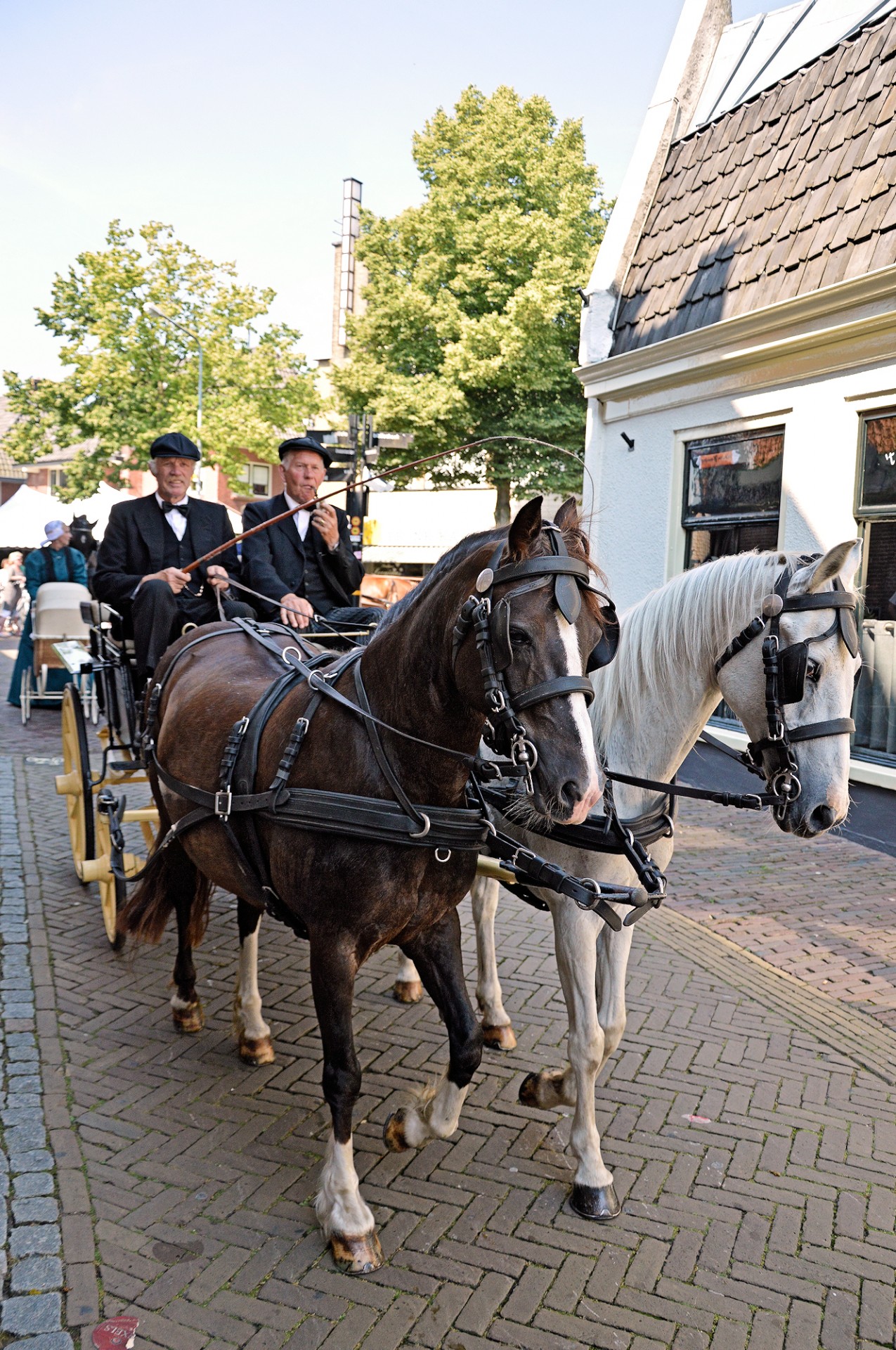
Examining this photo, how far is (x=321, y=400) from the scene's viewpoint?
28.6 metres

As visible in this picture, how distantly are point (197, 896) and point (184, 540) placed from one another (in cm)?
201

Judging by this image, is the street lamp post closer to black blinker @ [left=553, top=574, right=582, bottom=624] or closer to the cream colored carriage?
the cream colored carriage

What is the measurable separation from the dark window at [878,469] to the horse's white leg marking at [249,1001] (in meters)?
5.60

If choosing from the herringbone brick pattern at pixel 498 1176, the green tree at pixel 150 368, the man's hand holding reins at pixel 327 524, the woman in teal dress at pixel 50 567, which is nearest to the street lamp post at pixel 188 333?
the green tree at pixel 150 368

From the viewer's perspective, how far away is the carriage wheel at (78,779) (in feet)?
18.4

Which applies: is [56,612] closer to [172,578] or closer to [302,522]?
[302,522]

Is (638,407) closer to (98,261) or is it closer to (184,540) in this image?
(184,540)

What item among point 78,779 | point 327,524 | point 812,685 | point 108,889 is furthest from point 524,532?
point 78,779

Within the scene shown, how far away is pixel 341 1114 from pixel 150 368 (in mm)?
26488

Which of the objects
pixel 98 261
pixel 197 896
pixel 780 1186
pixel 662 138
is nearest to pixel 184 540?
pixel 197 896

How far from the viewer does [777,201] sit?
321 inches

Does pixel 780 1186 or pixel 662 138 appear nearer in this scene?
pixel 780 1186

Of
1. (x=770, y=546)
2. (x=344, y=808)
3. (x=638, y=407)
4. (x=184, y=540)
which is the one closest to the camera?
(x=344, y=808)

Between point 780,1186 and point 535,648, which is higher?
point 535,648
